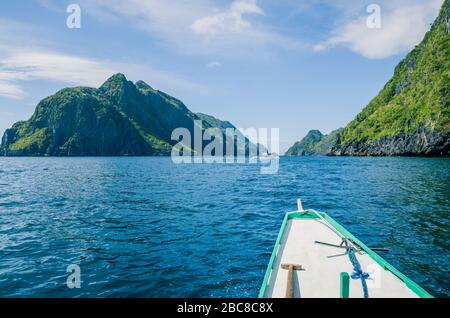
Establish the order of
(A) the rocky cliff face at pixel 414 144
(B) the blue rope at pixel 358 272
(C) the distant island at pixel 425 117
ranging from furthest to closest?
(C) the distant island at pixel 425 117
(A) the rocky cliff face at pixel 414 144
(B) the blue rope at pixel 358 272

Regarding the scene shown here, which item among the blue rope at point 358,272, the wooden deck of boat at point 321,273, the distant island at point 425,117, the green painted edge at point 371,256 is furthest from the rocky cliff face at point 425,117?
the blue rope at point 358,272

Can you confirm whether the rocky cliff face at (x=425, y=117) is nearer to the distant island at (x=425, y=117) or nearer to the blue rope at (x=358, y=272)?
the distant island at (x=425, y=117)

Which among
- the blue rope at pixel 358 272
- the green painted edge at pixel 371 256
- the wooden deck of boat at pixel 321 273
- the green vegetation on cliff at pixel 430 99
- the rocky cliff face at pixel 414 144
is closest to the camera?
the green painted edge at pixel 371 256

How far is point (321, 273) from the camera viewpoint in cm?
1023

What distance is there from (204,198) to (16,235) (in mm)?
17934

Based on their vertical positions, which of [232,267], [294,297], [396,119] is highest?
[396,119]

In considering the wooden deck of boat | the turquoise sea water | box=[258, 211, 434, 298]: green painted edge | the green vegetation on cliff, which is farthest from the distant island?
the wooden deck of boat

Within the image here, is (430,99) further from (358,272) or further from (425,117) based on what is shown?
(358,272)

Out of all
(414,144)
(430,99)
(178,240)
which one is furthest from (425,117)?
(178,240)

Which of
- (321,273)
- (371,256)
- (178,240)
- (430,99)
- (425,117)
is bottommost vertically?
(178,240)

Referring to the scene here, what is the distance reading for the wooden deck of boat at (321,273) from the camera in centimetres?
887

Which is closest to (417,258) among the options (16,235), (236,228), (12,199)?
(236,228)

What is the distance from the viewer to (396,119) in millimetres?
185875
